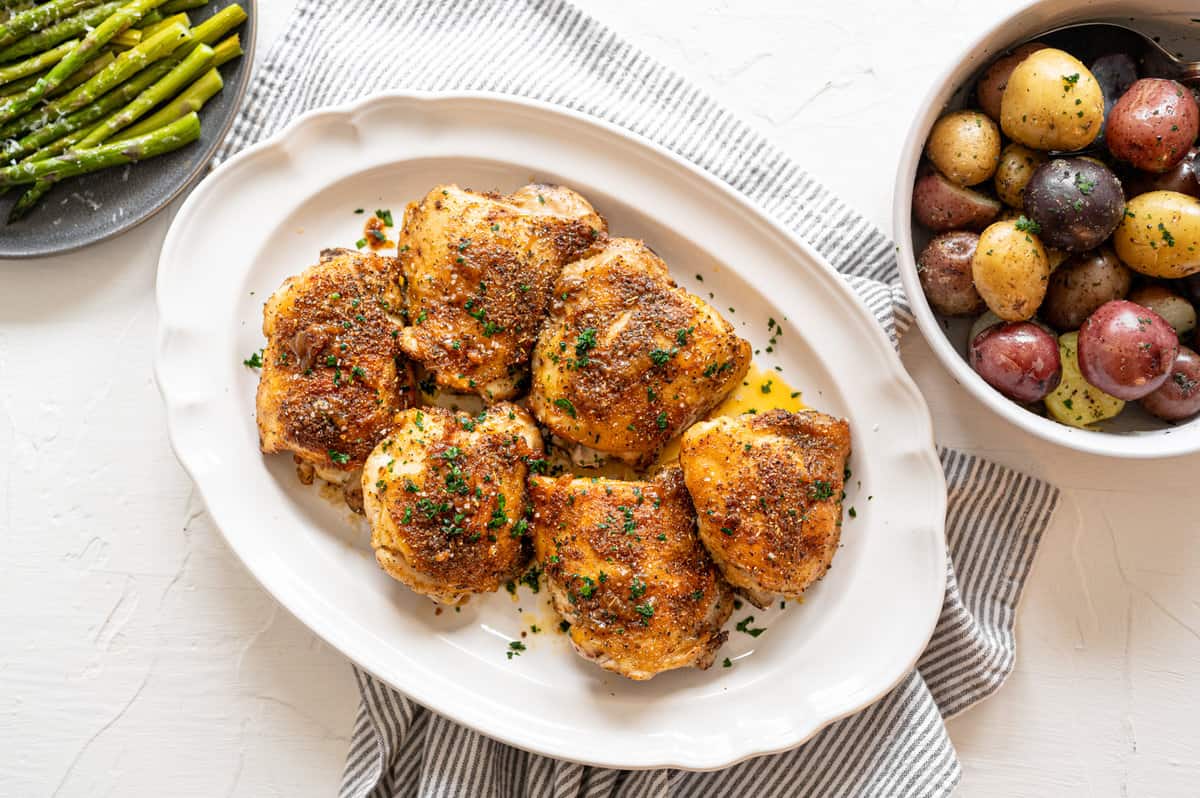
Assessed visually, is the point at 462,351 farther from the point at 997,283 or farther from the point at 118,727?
the point at 118,727

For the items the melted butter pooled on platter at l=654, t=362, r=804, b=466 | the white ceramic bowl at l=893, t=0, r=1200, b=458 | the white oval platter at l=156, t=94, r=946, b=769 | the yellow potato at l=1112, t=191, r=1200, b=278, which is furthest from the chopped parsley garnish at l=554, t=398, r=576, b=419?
the yellow potato at l=1112, t=191, r=1200, b=278

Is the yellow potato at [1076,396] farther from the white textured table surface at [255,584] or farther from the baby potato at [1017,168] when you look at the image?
the baby potato at [1017,168]

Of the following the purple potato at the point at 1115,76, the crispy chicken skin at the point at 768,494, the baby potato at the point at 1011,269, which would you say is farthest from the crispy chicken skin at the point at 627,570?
the purple potato at the point at 1115,76

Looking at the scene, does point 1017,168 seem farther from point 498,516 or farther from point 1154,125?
point 498,516

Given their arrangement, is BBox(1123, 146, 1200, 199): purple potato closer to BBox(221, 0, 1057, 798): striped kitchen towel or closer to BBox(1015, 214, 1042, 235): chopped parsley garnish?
BBox(1015, 214, 1042, 235): chopped parsley garnish

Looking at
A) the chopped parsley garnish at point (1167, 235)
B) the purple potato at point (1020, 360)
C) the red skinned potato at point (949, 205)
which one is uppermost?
the chopped parsley garnish at point (1167, 235)

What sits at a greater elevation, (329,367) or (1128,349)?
(1128,349)

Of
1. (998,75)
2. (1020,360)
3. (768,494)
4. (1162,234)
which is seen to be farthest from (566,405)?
(1162,234)
